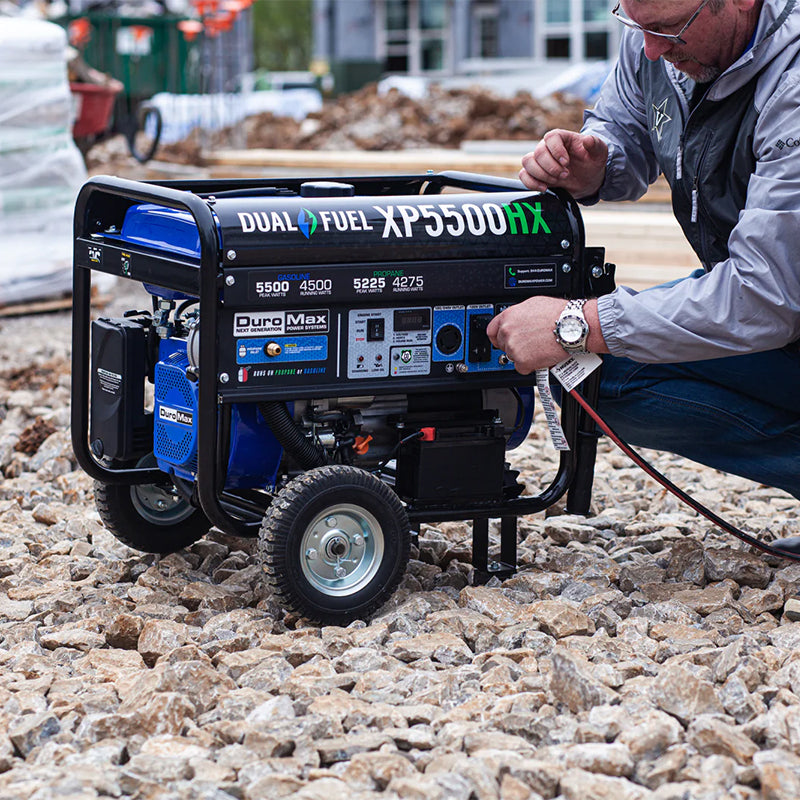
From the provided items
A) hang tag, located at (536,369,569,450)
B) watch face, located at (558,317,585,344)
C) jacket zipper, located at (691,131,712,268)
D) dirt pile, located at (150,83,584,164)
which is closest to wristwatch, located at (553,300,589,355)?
watch face, located at (558,317,585,344)

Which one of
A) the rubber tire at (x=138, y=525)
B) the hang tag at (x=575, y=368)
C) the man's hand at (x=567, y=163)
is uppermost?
the man's hand at (x=567, y=163)

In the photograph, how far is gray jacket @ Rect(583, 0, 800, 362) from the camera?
261cm

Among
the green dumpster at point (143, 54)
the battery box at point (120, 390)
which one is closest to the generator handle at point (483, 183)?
the battery box at point (120, 390)

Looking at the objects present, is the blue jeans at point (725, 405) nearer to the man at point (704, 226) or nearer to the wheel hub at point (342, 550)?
the man at point (704, 226)

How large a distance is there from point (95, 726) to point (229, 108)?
11.1 meters

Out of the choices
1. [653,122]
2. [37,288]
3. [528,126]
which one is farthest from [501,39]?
[653,122]

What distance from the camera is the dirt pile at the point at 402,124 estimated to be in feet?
45.1

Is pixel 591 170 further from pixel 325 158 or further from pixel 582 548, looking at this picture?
pixel 325 158

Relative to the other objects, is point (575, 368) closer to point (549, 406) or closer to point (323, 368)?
point (549, 406)

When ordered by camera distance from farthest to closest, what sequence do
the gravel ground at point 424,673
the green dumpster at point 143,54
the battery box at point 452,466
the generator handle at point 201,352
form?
the green dumpster at point 143,54
the battery box at point 452,466
the generator handle at point 201,352
the gravel ground at point 424,673

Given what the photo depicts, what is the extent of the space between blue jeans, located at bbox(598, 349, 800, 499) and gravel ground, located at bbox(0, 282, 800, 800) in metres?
0.27

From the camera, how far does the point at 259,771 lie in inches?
82.8

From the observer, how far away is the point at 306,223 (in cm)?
264

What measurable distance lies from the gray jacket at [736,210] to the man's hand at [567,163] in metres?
0.18
